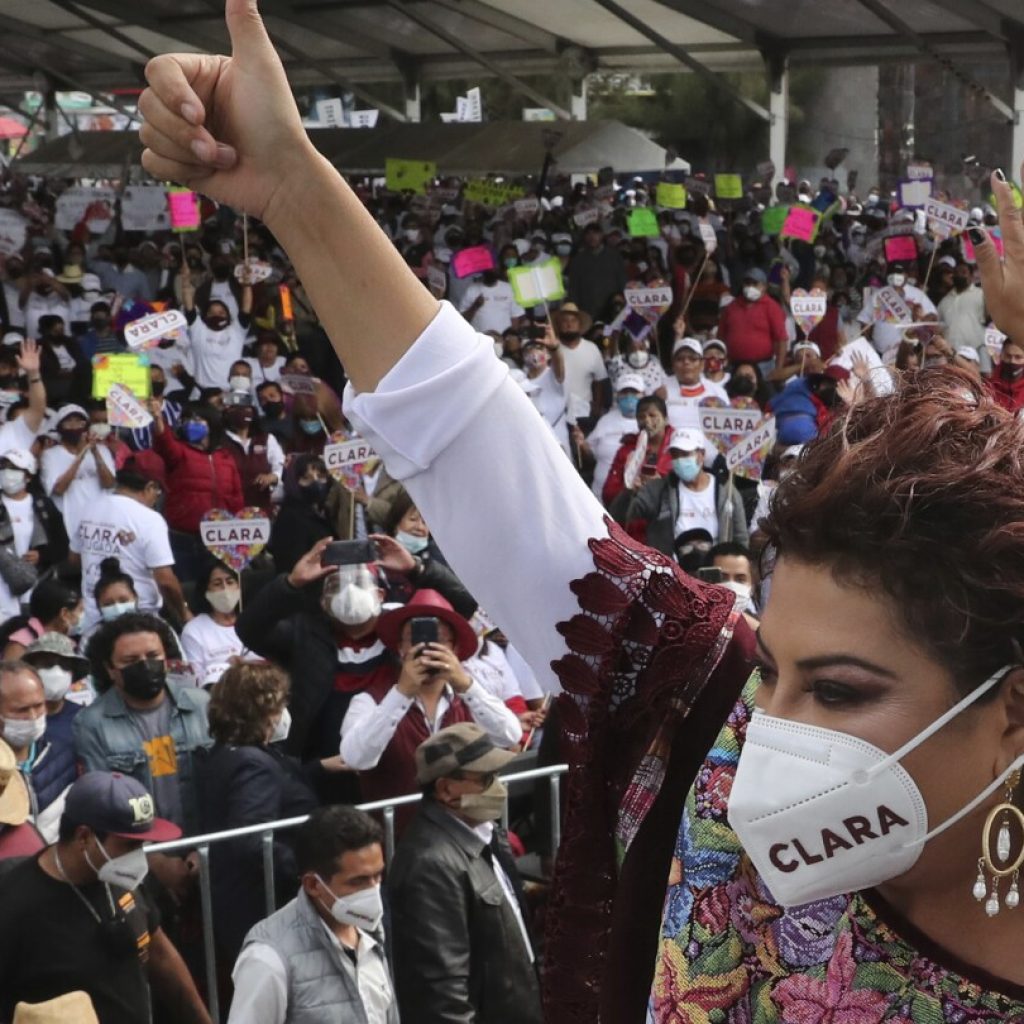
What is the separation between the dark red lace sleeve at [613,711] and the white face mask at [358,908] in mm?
2697

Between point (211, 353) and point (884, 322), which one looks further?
point (211, 353)

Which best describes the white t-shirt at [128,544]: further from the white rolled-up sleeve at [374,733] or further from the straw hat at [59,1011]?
the straw hat at [59,1011]

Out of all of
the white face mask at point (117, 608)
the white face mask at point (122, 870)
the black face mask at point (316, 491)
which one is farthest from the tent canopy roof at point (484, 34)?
the white face mask at point (122, 870)

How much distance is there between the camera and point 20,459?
9.52m

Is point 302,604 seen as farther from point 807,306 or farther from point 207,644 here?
point 807,306

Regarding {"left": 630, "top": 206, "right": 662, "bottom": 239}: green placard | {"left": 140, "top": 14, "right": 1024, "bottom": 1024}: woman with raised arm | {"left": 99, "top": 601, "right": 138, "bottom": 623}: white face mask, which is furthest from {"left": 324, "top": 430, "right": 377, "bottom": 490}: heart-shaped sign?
{"left": 630, "top": 206, "right": 662, "bottom": 239}: green placard

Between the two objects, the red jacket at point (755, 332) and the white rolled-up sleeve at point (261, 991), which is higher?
the red jacket at point (755, 332)

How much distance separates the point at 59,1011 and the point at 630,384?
313 inches

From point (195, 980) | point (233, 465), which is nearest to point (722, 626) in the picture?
point (195, 980)

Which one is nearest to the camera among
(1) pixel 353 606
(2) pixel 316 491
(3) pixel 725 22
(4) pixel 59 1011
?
(4) pixel 59 1011

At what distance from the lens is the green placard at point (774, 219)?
17500mm

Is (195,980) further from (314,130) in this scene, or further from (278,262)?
(314,130)

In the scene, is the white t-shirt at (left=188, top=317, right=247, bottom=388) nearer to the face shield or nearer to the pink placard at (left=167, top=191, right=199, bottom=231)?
the pink placard at (left=167, top=191, right=199, bottom=231)

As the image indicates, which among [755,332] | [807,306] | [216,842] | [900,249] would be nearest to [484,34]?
[900,249]
